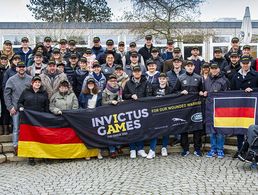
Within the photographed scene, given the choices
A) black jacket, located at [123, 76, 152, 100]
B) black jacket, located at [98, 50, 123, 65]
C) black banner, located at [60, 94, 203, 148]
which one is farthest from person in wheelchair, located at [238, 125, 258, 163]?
black jacket, located at [98, 50, 123, 65]

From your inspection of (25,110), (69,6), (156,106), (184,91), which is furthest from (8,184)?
(69,6)

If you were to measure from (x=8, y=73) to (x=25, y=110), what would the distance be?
4.08ft

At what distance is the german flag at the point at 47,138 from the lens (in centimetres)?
886

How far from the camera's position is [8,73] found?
962 centimetres

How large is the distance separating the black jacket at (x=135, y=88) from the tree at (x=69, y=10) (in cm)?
3641

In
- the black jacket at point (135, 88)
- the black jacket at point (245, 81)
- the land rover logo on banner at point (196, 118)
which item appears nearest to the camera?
the black jacket at point (245, 81)

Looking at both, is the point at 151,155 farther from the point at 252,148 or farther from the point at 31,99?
the point at 31,99

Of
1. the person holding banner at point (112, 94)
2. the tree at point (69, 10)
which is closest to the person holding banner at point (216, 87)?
the person holding banner at point (112, 94)

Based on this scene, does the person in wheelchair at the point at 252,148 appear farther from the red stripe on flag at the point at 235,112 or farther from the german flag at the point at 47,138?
the german flag at the point at 47,138

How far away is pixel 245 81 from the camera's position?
9.28 metres

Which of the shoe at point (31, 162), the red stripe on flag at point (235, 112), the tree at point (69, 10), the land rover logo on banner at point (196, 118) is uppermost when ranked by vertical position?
the tree at point (69, 10)

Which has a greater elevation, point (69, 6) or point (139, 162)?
point (69, 6)

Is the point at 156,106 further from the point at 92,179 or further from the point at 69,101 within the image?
the point at 92,179

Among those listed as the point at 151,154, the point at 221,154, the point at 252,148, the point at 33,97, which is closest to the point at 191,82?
the point at 221,154
